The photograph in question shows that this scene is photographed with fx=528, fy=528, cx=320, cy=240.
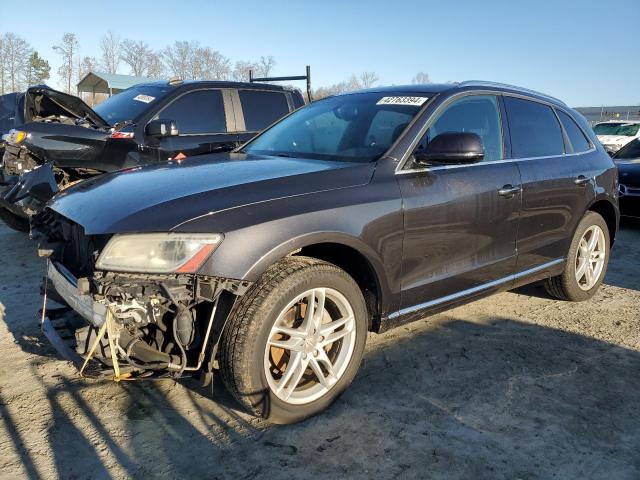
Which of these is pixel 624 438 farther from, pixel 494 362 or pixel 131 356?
pixel 131 356

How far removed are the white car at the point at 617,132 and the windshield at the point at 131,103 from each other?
52.4 ft

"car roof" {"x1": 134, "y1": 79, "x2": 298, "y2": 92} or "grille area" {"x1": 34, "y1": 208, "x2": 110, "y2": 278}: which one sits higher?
"car roof" {"x1": 134, "y1": 79, "x2": 298, "y2": 92}

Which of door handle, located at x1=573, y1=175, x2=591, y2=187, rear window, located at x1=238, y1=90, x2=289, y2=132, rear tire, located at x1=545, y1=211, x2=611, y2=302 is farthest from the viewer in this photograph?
rear window, located at x1=238, y1=90, x2=289, y2=132

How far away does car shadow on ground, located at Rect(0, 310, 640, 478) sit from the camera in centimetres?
235

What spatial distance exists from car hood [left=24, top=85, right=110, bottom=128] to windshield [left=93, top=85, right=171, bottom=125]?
236 mm

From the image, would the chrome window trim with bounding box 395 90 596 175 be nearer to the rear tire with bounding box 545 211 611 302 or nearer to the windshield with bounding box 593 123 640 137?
the rear tire with bounding box 545 211 611 302

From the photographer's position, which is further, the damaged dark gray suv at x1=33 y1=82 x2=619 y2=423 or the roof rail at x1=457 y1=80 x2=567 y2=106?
the roof rail at x1=457 y1=80 x2=567 y2=106

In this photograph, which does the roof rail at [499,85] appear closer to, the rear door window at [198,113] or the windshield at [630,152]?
the rear door window at [198,113]

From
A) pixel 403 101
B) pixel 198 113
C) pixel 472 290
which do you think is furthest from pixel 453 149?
pixel 198 113

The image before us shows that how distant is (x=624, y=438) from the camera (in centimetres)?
260

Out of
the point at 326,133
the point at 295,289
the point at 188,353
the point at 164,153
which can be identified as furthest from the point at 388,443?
the point at 164,153

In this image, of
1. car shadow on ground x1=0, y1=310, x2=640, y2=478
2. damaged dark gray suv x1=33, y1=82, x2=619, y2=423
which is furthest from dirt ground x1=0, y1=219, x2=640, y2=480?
damaged dark gray suv x1=33, y1=82, x2=619, y2=423

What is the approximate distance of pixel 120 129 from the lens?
5785 millimetres

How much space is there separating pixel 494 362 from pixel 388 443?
4.00 feet
